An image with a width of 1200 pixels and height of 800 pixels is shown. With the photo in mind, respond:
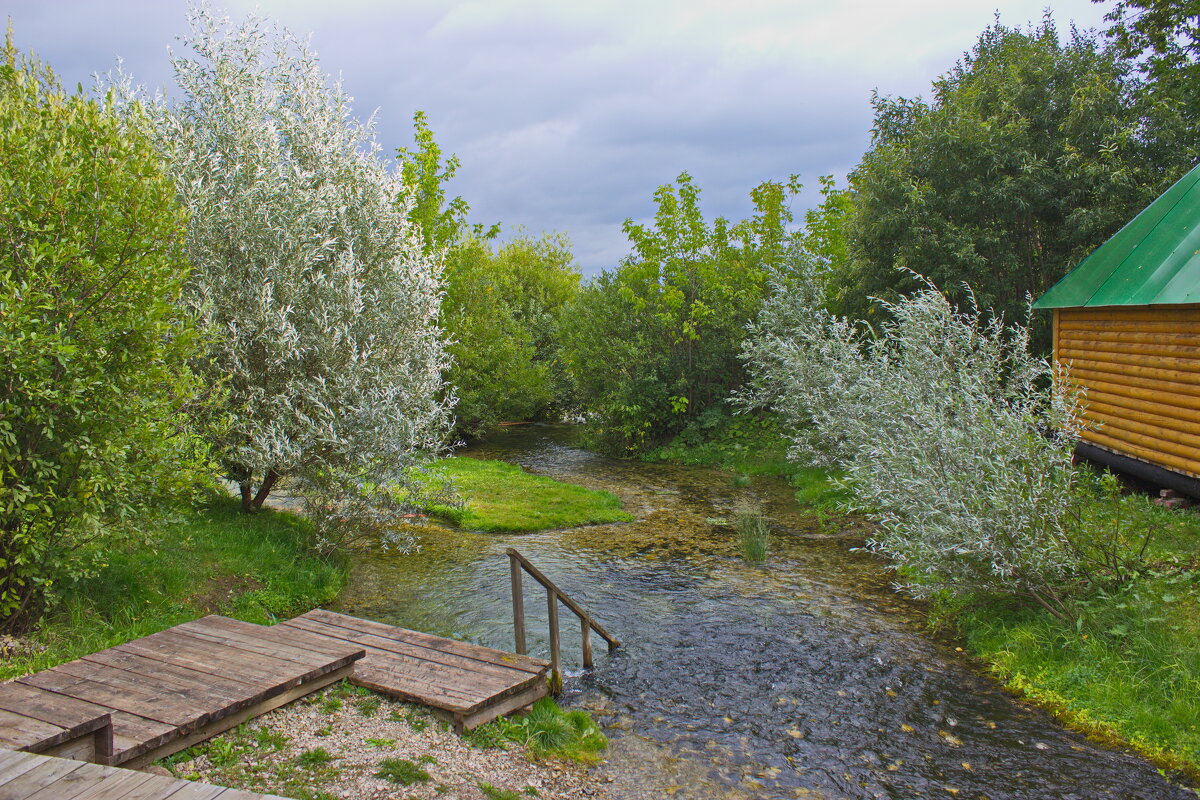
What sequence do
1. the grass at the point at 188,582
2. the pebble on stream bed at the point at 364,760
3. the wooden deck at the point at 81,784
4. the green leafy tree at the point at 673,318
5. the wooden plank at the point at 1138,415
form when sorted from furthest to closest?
the green leafy tree at the point at 673,318, the wooden plank at the point at 1138,415, the grass at the point at 188,582, the pebble on stream bed at the point at 364,760, the wooden deck at the point at 81,784

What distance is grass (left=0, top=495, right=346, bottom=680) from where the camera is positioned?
289 inches

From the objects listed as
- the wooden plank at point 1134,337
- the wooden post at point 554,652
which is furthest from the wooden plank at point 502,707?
the wooden plank at point 1134,337

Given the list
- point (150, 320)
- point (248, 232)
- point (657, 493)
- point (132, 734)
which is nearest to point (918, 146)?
point (657, 493)

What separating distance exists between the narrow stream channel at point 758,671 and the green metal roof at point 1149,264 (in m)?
6.30

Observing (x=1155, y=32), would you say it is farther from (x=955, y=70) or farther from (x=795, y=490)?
(x=795, y=490)

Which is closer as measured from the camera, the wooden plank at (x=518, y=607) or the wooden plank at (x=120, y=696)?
the wooden plank at (x=120, y=696)

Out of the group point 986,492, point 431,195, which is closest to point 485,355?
point 431,195

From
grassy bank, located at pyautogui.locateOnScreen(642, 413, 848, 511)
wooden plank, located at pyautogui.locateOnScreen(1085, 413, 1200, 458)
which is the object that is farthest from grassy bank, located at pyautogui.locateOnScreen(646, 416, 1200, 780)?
grassy bank, located at pyautogui.locateOnScreen(642, 413, 848, 511)

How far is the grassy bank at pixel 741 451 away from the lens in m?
20.1

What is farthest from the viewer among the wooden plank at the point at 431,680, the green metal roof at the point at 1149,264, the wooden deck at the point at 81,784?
the green metal roof at the point at 1149,264

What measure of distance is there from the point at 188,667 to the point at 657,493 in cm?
1411

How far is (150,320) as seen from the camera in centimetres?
716

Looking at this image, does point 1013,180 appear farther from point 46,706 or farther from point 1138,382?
point 46,706

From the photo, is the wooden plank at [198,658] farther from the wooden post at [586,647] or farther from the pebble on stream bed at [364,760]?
the wooden post at [586,647]
